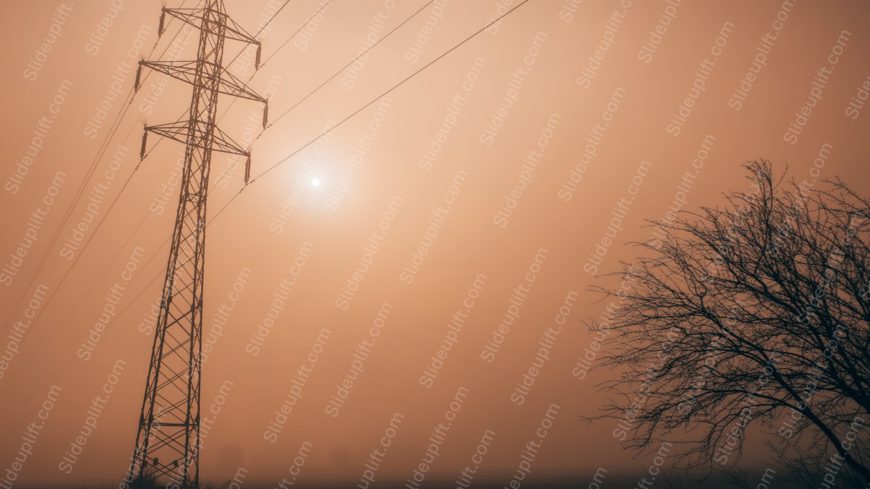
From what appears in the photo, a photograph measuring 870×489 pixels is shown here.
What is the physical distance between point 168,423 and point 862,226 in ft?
47.3

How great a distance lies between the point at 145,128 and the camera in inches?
556

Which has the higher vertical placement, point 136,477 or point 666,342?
point 666,342

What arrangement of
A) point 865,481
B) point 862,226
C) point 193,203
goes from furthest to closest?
1. point 193,203
2. point 862,226
3. point 865,481

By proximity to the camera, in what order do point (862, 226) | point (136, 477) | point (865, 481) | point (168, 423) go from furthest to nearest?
point (168, 423)
point (136, 477)
point (862, 226)
point (865, 481)

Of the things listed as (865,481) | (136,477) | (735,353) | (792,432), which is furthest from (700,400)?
(136,477)

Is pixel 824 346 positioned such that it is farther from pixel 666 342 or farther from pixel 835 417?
pixel 666 342

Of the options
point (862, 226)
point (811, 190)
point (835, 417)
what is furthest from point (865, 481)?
point (811, 190)

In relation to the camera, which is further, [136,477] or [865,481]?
[136,477]

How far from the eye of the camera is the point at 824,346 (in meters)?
4.47

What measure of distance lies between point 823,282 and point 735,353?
1067mm

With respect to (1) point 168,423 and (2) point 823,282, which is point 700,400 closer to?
(2) point 823,282

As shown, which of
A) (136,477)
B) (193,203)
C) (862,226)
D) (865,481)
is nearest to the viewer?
(865,481)

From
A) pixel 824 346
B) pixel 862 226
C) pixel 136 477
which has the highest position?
pixel 862 226

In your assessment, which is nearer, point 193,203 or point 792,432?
point 792,432
